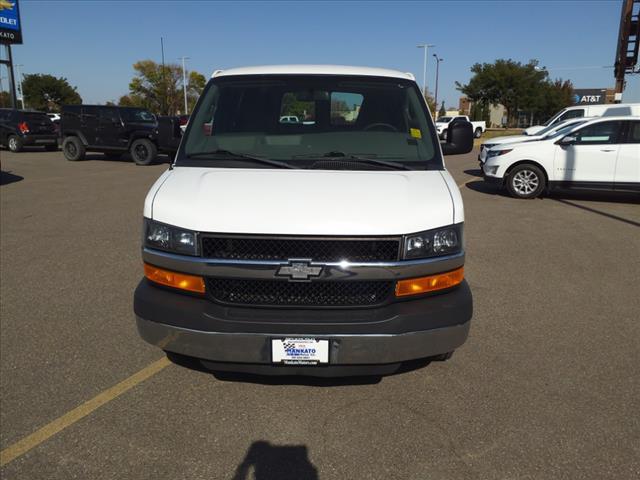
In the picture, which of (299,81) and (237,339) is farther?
(299,81)

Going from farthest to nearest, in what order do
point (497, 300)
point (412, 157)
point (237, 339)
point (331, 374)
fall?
→ point (497, 300) → point (412, 157) → point (331, 374) → point (237, 339)

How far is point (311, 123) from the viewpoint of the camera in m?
3.80

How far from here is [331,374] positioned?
2764mm

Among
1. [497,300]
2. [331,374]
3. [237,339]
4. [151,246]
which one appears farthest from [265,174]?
[497,300]

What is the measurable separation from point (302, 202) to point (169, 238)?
766mm

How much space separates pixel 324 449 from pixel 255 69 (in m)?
2.97

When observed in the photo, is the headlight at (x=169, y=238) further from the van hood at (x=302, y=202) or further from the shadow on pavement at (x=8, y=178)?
the shadow on pavement at (x=8, y=178)

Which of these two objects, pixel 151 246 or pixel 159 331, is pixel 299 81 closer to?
pixel 151 246

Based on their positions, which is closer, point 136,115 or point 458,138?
point 458,138

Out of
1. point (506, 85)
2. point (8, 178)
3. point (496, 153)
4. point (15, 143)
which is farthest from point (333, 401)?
point (506, 85)

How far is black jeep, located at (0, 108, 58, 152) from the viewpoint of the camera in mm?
20922

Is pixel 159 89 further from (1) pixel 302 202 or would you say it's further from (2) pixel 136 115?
(1) pixel 302 202

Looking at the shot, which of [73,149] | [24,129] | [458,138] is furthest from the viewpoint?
[24,129]

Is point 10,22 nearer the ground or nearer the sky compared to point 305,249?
nearer the sky
